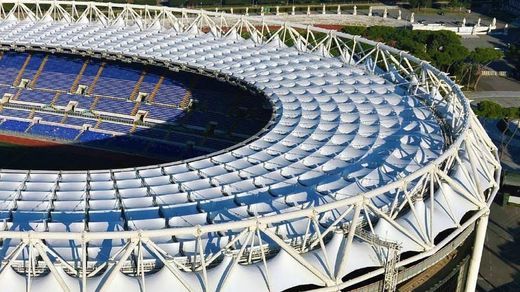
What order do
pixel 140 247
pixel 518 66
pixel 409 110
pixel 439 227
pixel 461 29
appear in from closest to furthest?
pixel 140 247 < pixel 439 227 < pixel 409 110 < pixel 518 66 < pixel 461 29

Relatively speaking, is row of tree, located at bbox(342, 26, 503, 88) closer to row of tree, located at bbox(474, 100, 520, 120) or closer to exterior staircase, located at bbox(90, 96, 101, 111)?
→ row of tree, located at bbox(474, 100, 520, 120)

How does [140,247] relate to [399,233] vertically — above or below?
above

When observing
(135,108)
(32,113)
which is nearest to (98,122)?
(135,108)

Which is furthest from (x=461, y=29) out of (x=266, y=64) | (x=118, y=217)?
(x=118, y=217)

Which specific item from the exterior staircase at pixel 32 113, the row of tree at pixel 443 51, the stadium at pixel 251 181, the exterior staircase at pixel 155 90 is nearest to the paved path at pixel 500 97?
the row of tree at pixel 443 51

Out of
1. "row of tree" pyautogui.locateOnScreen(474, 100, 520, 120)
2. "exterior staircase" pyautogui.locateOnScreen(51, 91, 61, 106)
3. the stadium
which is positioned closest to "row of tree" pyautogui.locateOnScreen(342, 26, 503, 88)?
"row of tree" pyautogui.locateOnScreen(474, 100, 520, 120)

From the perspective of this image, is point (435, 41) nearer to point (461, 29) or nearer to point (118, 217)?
point (461, 29)

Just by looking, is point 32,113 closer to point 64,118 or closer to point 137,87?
point 64,118
